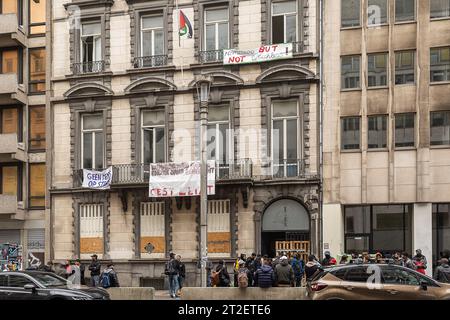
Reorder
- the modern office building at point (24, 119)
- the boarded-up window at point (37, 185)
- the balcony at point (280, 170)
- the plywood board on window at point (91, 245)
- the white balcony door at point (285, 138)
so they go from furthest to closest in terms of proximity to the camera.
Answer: the boarded-up window at point (37, 185) < the modern office building at point (24, 119) < the plywood board on window at point (91, 245) < the white balcony door at point (285, 138) < the balcony at point (280, 170)

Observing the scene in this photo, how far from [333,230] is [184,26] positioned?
1224cm

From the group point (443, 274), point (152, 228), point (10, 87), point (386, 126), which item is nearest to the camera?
point (443, 274)

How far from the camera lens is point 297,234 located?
90.2 feet

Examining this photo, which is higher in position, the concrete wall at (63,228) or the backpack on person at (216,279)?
the concrete wall at (63,228)

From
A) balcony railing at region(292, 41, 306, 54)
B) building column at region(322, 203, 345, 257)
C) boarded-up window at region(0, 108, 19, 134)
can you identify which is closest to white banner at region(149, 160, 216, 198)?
building column at region(322, 203, 345, 257)

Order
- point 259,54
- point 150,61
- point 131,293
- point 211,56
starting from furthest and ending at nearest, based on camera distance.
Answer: point 150,61 < point 211,56 < point 259,54 < point 131,293

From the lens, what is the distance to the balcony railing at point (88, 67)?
30.8 metres

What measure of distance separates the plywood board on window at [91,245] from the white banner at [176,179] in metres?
4.34

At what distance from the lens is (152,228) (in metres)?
29.3

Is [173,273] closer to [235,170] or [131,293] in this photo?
[131,293]

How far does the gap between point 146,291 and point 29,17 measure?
22.2 meters

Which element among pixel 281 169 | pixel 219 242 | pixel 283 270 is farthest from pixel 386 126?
pixel 283 270

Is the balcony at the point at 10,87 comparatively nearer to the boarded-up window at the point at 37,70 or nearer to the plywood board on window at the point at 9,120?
the boarded-up window at the point at 37,70

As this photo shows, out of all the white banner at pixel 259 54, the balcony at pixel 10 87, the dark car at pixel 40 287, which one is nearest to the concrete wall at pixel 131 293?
the dark car at pixel 40 287
